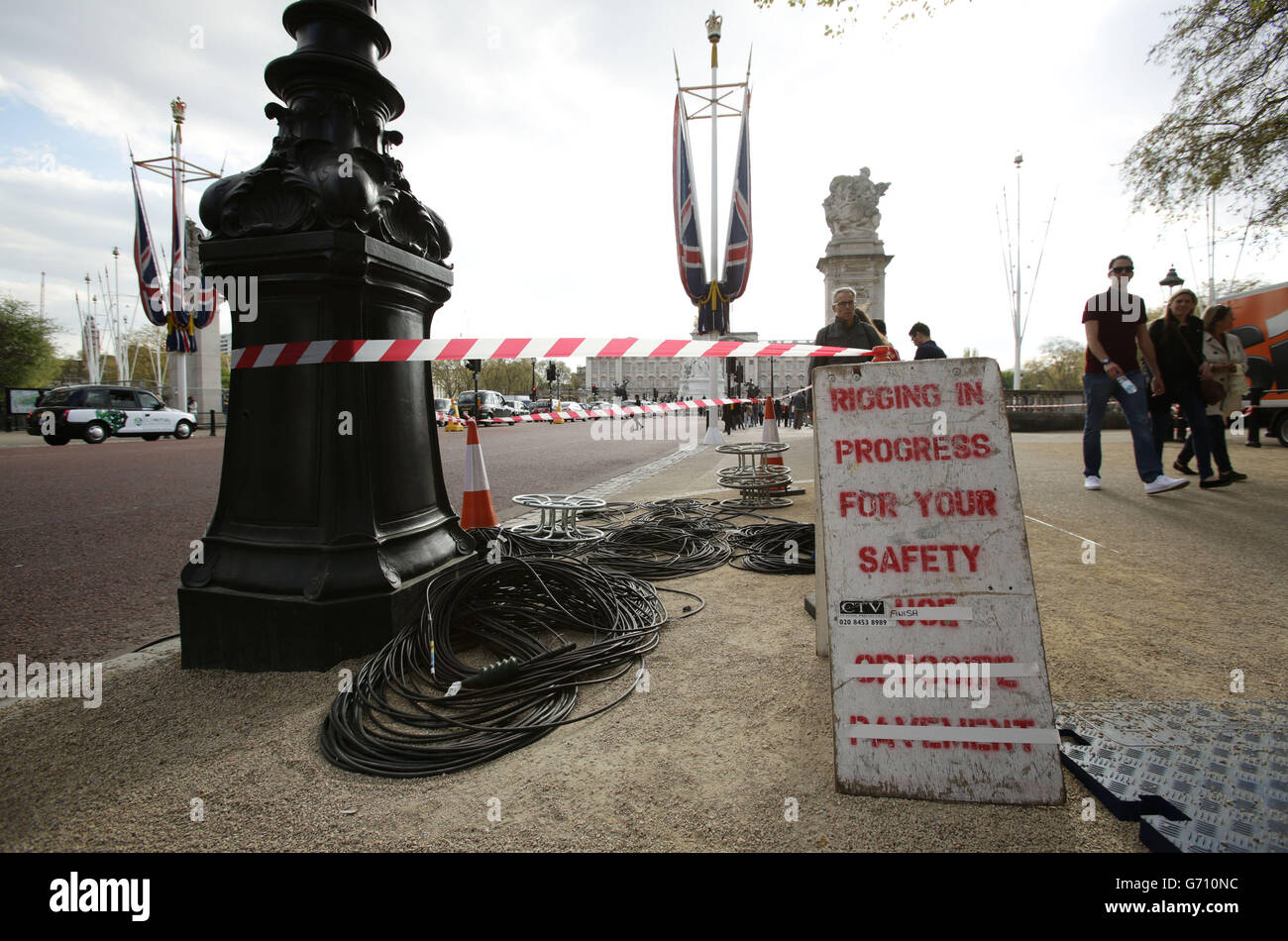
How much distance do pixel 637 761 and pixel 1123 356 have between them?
21.0ft

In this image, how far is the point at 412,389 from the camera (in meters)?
3.13

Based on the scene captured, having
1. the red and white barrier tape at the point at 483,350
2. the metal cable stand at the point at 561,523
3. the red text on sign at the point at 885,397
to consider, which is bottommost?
the metal cable stand at the point at 561,523

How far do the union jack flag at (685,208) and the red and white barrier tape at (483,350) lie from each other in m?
13.2

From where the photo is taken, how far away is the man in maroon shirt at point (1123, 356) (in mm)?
5824

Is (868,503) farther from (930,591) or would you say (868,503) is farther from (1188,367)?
(1188,367)

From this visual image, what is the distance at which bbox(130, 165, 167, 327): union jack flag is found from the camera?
76.5 ft

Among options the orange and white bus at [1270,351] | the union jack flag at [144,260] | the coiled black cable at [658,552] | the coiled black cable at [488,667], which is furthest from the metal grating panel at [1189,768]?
the union jack flag at [144,260]

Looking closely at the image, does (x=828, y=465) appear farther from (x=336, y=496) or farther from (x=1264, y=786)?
(x=336, y=496)

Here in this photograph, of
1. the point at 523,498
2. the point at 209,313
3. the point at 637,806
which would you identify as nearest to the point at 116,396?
the point at 209,313

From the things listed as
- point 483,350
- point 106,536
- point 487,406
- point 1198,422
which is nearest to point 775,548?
point 483,350

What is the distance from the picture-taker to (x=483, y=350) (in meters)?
3.40

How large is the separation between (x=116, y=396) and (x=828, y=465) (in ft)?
85.6

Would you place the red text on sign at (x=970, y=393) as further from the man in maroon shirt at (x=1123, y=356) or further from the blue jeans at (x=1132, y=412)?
the man in maroon shirt at (x=1123, y=356)

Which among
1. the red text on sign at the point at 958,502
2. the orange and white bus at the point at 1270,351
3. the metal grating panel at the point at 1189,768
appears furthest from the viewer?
the orange and white bus at the point at 1270,351
